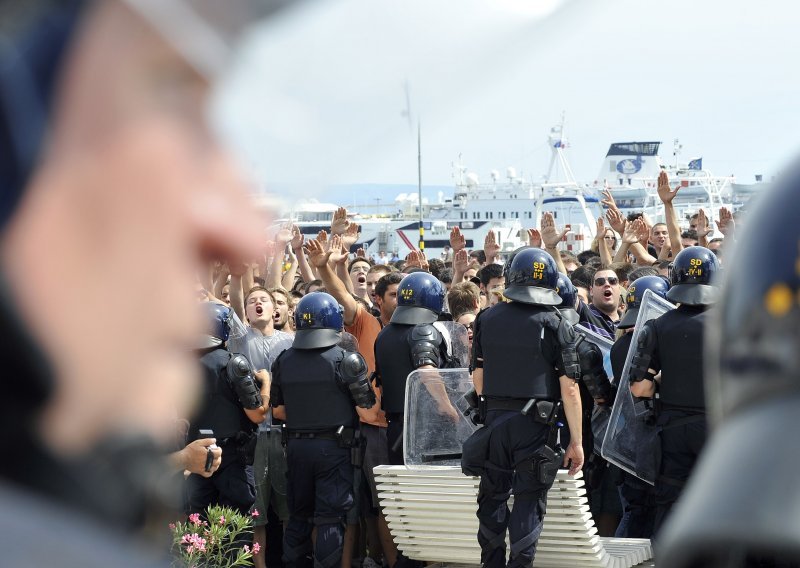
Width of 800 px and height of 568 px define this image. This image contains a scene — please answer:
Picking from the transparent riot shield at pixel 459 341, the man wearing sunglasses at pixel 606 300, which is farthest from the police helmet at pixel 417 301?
the man wearing sunglasses at pixel 606 300

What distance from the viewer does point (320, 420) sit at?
7.54 meters

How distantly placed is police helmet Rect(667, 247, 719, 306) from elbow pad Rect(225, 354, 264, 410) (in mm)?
2651

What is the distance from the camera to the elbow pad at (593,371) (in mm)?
7355

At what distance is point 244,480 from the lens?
7.73 metres

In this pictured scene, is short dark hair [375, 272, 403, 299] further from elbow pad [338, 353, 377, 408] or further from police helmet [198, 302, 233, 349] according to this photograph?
elbow pad [338, 353, 377, 408]

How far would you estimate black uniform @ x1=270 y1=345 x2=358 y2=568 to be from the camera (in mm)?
7504

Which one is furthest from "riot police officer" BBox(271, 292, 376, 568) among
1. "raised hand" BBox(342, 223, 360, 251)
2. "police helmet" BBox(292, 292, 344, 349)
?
"raised hand" BBox(342, 223, 360, 251)

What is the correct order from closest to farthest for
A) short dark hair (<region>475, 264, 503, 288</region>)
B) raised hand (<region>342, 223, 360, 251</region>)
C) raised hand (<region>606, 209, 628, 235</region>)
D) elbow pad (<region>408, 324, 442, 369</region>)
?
elbow pad (<region>408, 324, 442, 369</region>)
short dark hair (<region>475, 264, 503, 288</region>)
raised hand (<region>342, 223, 360, 251</region>)
raised hand (<region>606, 209, 628, 235</region>)

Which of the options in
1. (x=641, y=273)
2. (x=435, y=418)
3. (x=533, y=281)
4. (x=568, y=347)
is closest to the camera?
(x=568, y=347)

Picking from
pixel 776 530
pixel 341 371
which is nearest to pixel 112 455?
pixel 776 530

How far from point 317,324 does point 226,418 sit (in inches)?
33.4

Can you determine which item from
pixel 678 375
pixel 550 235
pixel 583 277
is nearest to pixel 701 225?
pixel 550 235

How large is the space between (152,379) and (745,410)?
0.83m

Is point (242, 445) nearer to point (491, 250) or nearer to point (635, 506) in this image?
point (635, 506)
